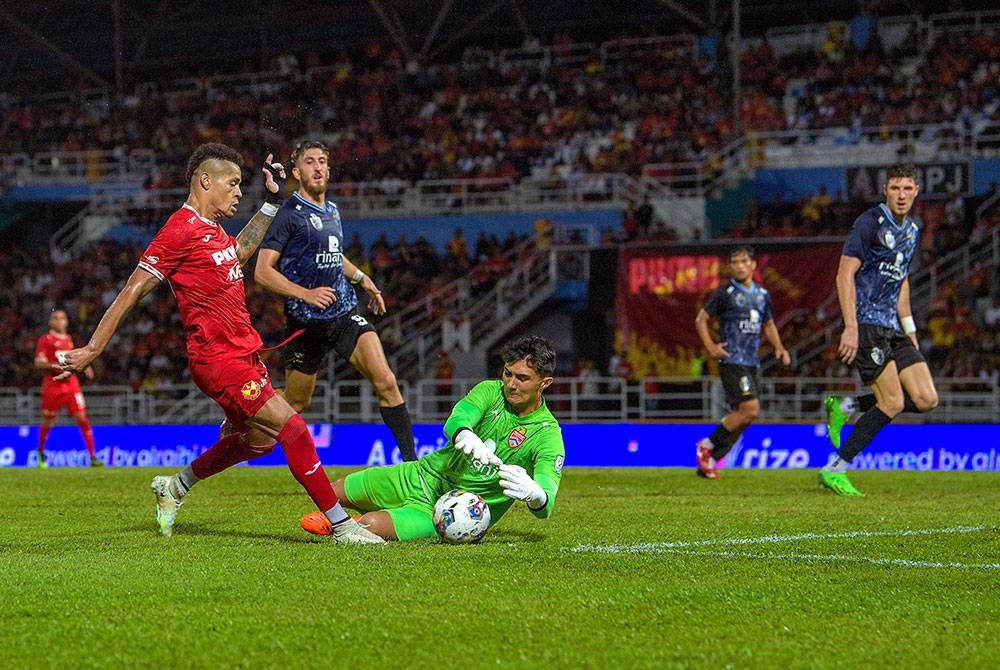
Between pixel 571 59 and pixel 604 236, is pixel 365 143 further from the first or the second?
pixel 604 236

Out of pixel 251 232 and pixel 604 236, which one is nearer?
pixel 251 232

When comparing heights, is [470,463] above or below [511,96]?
below

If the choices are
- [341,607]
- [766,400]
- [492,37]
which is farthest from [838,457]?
[492,37]

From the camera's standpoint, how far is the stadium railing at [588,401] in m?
24.5

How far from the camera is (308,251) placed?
11523 millimetres

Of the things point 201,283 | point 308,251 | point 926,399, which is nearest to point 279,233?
point 308,251

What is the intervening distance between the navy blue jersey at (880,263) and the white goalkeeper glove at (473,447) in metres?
5.88

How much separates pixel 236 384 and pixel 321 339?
3633 millimetres

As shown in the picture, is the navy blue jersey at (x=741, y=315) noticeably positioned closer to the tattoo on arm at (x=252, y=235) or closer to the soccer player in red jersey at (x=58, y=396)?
the tattoo on arm at (x=252, y=235)

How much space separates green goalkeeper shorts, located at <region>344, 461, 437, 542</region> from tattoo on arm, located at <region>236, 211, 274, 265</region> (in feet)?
6.04

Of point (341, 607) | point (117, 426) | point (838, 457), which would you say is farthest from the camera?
point (117, 426)

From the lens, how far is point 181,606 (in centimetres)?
568

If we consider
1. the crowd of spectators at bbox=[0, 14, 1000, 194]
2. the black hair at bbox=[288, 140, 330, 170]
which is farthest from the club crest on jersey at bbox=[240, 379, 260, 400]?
the crowd of spectators at bbox=[0, 14, 1000, 194]

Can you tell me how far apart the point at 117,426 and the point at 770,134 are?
1570 centimetres
